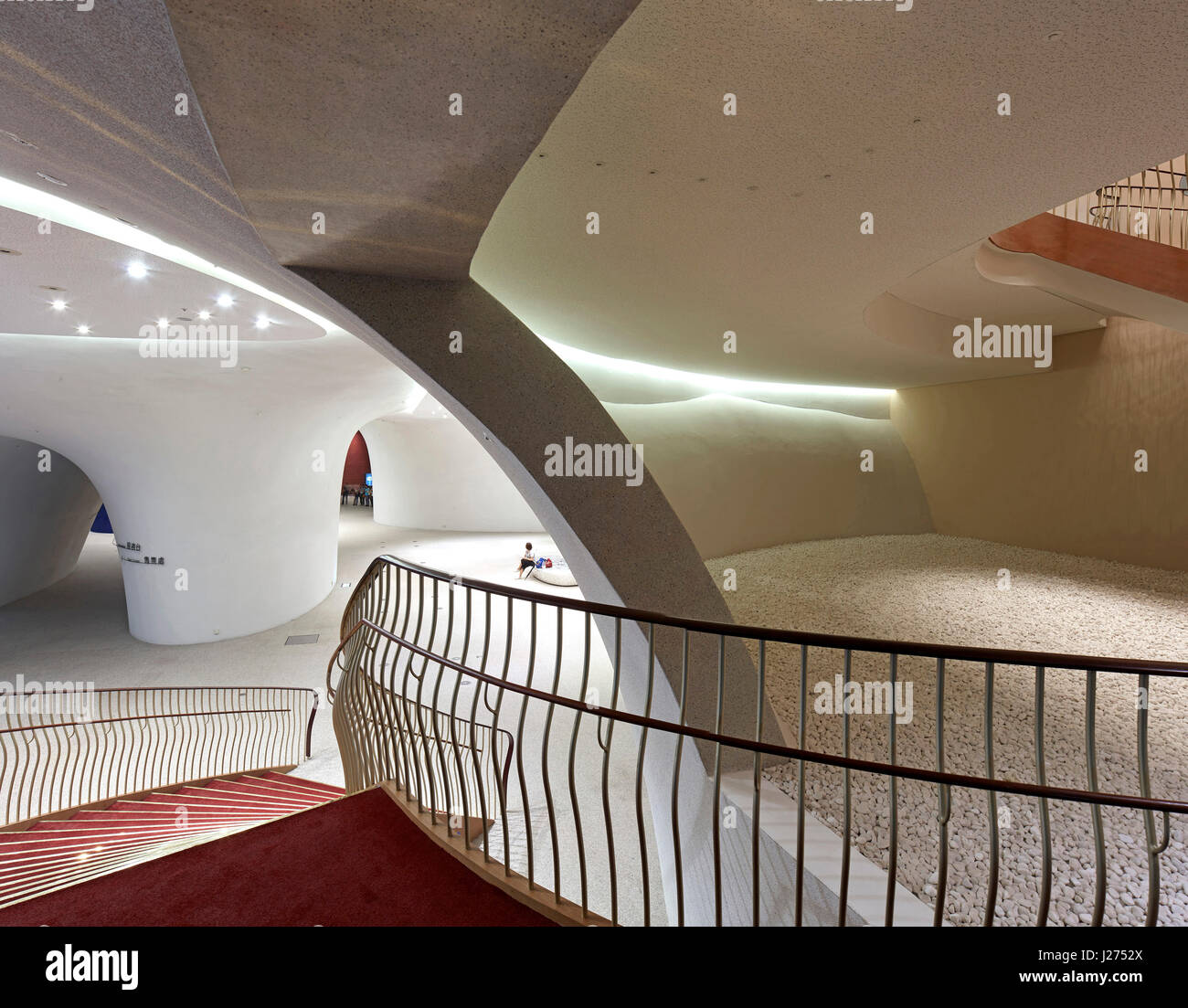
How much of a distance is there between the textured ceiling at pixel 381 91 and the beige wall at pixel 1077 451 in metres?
10.0

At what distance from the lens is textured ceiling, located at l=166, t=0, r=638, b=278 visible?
4.59ft

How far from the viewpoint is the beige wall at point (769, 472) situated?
9703 mm

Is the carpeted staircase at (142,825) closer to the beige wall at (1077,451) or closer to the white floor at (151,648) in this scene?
the white floor at (151,648)

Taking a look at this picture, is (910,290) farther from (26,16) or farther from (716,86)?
(26,16)

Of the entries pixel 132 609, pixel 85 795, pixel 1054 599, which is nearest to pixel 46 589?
pixel 132 609

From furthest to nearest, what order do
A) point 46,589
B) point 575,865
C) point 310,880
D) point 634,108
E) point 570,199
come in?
point 46,589 → point 575,865 → point 570,199 → point 634,108 → point 310,880

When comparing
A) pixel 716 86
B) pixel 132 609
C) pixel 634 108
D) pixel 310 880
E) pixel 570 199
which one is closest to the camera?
pixel 310 880

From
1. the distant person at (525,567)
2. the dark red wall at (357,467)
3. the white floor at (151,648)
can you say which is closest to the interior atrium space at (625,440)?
the white floor at (151,648)

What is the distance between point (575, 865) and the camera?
209 inches

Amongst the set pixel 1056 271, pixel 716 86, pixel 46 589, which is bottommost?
pixel 46 589

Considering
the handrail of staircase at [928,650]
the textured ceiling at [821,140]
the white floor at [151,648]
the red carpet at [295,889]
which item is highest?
the textured ceiling at [821,140]

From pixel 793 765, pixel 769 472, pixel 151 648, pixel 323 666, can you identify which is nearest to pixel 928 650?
pixel 793 765

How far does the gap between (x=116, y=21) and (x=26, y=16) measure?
278 mm

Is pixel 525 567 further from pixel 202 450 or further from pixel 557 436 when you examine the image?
pixel 557 436
